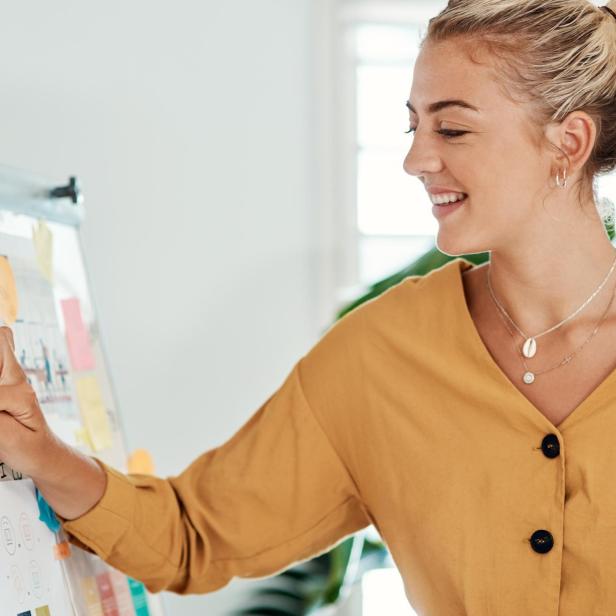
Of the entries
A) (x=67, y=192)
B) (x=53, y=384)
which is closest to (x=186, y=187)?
(x=67, y=192)

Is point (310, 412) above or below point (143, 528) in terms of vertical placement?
above

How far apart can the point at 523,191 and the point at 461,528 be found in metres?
0.47

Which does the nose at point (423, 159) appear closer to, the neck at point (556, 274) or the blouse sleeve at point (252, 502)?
the neck at point (556, 274)

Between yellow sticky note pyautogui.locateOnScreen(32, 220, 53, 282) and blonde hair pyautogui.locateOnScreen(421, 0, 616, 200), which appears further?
yellow sticky note pyautogui.locateOnScreen(32, 220, 53, 282)

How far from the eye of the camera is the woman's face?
1.33 metres

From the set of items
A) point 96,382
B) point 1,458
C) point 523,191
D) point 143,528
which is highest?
point 523,191

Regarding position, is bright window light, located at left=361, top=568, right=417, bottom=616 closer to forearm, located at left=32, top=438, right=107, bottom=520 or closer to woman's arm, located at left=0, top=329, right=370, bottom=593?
woman's arm, located at left=0, top=329, right=370, bottom=593

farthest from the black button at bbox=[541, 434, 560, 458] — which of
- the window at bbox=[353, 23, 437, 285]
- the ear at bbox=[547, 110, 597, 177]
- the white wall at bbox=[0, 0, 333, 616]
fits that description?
the window at bbox=[353, 23, 437, 285]

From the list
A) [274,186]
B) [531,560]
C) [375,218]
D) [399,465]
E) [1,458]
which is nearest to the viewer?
Result: [1,458]

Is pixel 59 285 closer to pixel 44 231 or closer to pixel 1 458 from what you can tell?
pixel 44 231

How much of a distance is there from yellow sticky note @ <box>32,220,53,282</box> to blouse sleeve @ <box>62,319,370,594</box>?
0.34 metres

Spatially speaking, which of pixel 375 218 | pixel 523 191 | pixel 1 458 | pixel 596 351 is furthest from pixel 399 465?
pixel 375 218

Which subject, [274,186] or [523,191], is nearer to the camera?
[523,191]

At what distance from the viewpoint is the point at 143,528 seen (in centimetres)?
137
